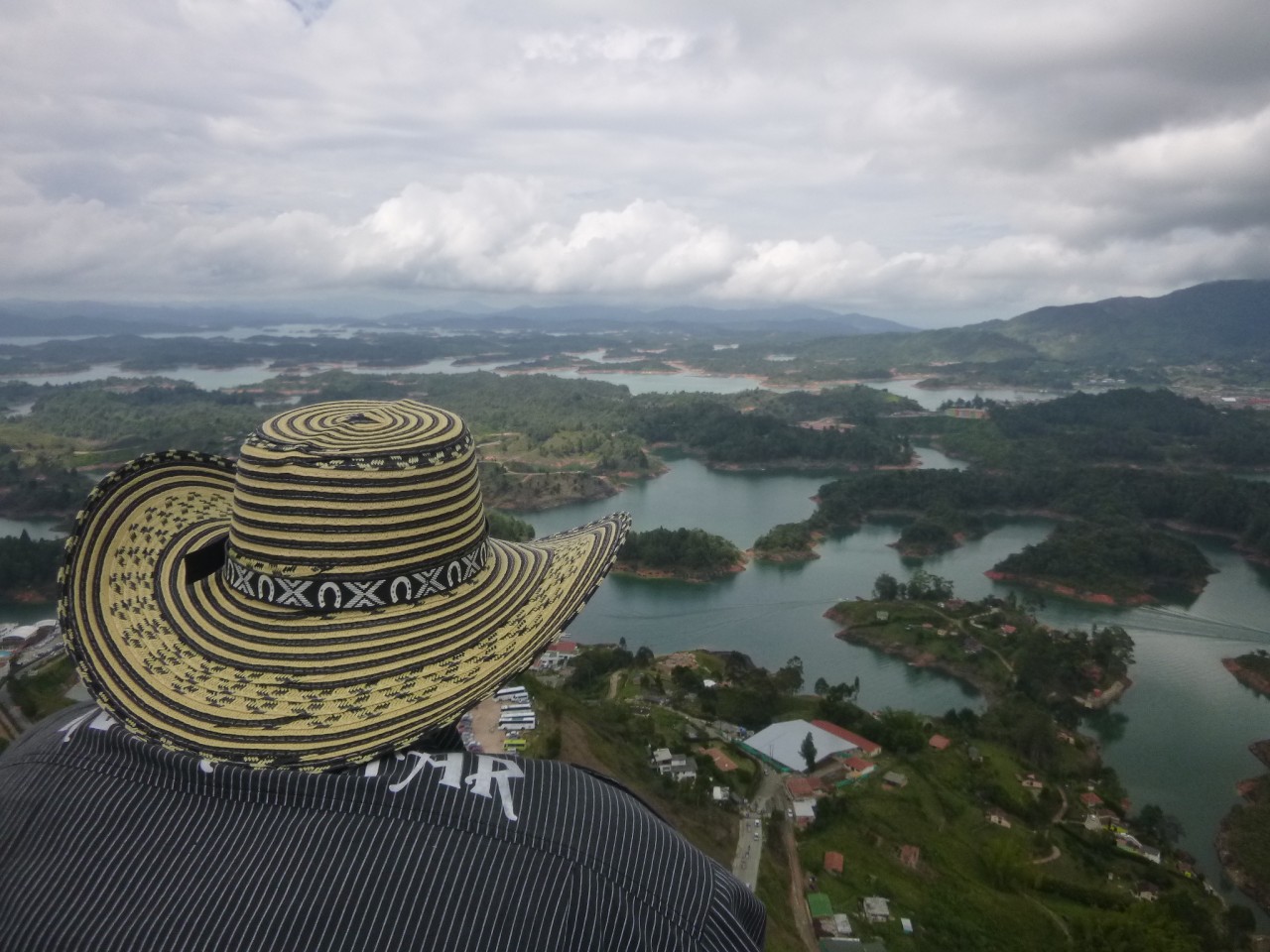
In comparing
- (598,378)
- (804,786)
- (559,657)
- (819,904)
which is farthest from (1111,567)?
(598,378)

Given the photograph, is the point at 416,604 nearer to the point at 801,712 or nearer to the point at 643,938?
the point at 643,938

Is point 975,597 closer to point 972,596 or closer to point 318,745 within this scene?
point 972,596

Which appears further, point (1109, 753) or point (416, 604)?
point (1109, 753)

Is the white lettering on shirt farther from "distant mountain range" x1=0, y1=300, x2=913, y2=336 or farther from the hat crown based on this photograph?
"distant mountain range" x1=0, y1=300, x2=913, y2=336

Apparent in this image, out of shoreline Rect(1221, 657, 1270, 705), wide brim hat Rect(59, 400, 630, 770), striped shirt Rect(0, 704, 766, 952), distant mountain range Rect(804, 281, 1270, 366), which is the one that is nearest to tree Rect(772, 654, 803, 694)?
shoreline Rect(1221, 657, 1270, 705)

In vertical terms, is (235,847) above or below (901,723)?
above

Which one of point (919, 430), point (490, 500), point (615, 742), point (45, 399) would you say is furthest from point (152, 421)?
point (919, 430)

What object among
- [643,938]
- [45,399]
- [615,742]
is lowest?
[45,399]
